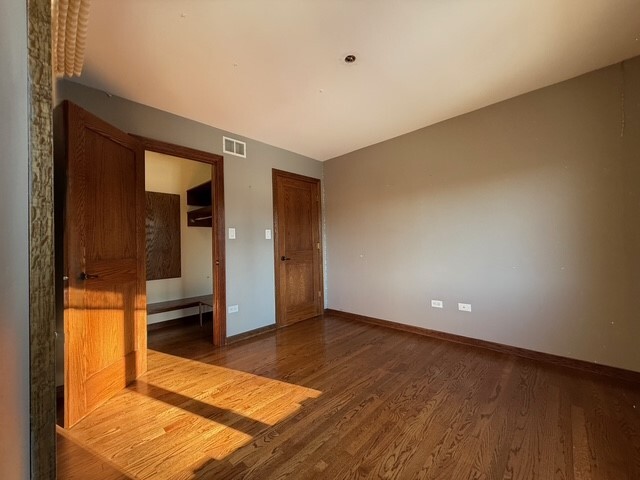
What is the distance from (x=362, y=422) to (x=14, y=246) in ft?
6.14

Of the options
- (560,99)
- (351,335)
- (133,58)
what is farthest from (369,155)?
(133,58)

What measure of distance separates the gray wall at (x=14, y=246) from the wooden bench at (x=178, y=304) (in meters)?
3.42

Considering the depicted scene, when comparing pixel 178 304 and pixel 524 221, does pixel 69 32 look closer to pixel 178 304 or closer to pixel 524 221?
pixel 178 304

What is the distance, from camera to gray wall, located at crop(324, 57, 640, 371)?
2.09 metres

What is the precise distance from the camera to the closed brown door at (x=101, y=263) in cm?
172

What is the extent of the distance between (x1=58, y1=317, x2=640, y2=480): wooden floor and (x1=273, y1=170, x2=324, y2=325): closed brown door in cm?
124

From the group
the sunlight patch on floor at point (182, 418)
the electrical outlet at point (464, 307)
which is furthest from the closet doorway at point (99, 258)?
the electrical outlet at point (464, 307)

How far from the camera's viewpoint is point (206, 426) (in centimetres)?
167

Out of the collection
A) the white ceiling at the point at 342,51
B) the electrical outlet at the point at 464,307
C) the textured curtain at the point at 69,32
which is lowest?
the electrical outlet at the point at 464,307

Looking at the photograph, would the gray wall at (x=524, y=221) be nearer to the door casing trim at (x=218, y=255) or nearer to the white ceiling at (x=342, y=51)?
the white ceiling at (x=342, y=51)

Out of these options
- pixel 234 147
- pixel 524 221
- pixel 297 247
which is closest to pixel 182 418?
pixel 297 247

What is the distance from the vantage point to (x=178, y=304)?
376cm

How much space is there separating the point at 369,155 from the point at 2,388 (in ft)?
12.6

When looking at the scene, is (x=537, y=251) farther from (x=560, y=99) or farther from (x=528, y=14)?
(x=528, y=14)
